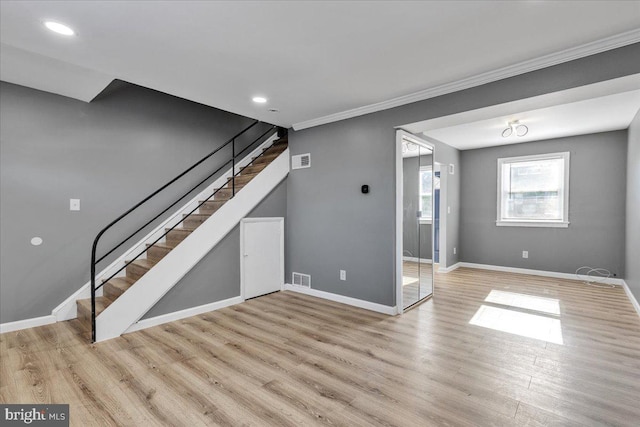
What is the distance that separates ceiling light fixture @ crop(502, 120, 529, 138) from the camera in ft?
15.7

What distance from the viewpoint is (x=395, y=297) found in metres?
3.93

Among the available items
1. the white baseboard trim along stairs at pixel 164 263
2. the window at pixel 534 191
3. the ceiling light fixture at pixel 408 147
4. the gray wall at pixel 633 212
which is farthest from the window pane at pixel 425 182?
the window at pixel 534 191

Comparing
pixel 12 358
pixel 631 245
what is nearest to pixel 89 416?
pixel 12 358

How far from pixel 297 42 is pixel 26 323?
13.6 ft

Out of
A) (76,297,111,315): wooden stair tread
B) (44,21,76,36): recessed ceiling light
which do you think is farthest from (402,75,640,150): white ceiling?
(76,297,111,315): wooden stair tread

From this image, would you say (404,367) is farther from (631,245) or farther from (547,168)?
(547,168)

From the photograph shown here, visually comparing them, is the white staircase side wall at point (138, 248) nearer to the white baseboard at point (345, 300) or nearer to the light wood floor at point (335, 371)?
the light wood floor at point (335, 371)

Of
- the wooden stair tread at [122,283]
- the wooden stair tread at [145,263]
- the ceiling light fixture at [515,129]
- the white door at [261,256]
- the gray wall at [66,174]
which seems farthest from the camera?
the ceiling light fixture at [515,129]

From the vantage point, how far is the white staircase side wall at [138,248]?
3.70 metres

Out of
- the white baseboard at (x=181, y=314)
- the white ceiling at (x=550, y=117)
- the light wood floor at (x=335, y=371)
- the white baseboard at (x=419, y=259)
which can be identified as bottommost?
the light wood floor at (x=335, y=371)

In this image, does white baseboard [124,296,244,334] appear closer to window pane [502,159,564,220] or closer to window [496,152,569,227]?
window [496,152,569,227]

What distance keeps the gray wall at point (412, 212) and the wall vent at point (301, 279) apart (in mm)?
1606

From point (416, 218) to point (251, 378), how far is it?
3.01 meters

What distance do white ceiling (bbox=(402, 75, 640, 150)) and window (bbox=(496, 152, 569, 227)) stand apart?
482mm
